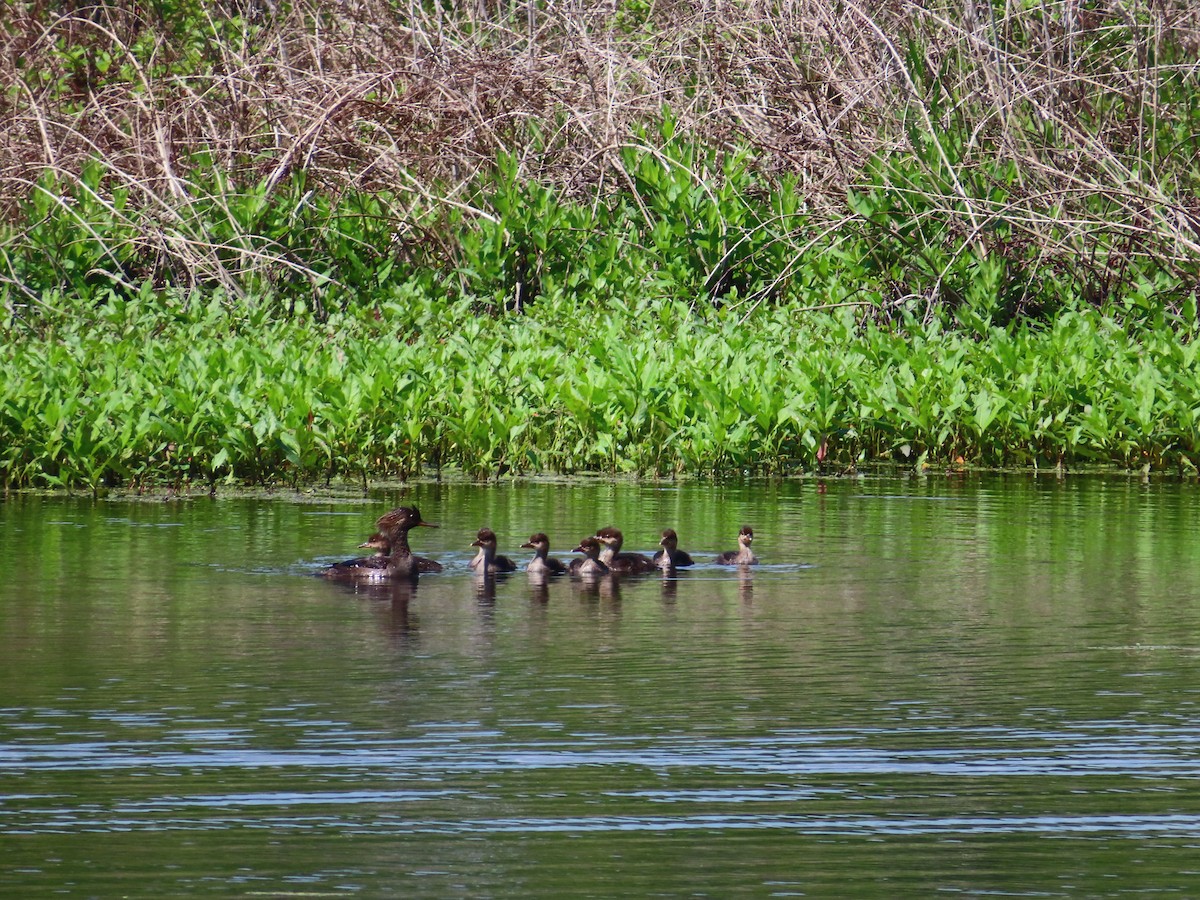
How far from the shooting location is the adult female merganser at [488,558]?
8531mm

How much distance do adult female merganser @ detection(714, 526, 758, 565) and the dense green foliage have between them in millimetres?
2653

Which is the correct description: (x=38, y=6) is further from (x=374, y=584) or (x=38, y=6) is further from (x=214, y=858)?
(x=214, y=858)

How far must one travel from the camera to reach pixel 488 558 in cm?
855

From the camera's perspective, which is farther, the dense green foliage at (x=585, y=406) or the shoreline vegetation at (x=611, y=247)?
the shoreline vegetation at (x=611, y=247)

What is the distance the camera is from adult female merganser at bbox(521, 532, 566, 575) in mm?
8625

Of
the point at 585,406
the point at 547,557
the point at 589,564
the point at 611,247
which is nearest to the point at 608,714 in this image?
the point at 589,564

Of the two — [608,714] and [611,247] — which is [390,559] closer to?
[608,714]

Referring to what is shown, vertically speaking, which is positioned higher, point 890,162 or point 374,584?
point 890,162

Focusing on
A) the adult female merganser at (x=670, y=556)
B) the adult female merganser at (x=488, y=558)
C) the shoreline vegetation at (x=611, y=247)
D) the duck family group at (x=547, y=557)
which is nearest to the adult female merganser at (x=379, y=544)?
the duck family group at (x=547, y=557)

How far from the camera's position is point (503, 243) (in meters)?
16.0

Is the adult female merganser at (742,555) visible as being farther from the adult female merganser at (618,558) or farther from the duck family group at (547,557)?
the adult female merganser at (618,558)

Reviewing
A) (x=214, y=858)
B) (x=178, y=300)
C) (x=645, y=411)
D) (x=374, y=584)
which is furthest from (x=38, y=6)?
(x=214, y=858)

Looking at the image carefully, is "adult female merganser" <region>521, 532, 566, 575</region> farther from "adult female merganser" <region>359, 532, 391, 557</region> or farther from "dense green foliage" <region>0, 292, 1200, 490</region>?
"dense green foliage" <region>0, 292, 1200, 490</region>

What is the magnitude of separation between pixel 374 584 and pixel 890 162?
8.00m
